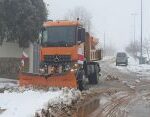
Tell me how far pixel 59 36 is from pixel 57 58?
1.14 meters

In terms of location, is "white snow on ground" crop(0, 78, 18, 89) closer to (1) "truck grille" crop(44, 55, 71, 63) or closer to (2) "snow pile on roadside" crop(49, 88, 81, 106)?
(1) "truck grille" crop(44, 55, 71, 63)

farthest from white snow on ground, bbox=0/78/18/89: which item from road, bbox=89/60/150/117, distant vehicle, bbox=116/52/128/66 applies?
distant vehicle, bbox=116/52/128/66

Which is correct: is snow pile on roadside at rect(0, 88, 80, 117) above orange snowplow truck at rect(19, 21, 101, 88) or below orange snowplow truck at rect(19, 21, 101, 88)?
below

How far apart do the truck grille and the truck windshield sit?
0.62 m

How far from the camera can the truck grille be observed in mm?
24614

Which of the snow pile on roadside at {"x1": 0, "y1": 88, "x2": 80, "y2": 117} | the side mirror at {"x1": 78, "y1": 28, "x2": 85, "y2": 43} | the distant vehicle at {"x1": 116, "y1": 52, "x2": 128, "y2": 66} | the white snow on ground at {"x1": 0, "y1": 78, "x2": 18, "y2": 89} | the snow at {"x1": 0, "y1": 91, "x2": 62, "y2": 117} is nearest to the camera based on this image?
the snow at {"x1": 0, "y1": 91, "x2": 62, "y2": 117}

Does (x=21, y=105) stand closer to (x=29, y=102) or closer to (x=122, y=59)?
(x=29, y=102)

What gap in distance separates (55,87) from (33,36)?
10051 millimetres

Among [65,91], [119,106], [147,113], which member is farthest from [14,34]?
[147,113]

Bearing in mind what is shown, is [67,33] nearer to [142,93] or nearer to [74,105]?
[142,93]

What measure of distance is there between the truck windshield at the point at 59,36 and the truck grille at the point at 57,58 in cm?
62

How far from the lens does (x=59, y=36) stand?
24.7m

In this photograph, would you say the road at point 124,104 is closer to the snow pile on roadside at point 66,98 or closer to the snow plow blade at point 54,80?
the snow pile on roadside at point 66,98

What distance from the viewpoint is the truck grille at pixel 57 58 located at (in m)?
24.6
